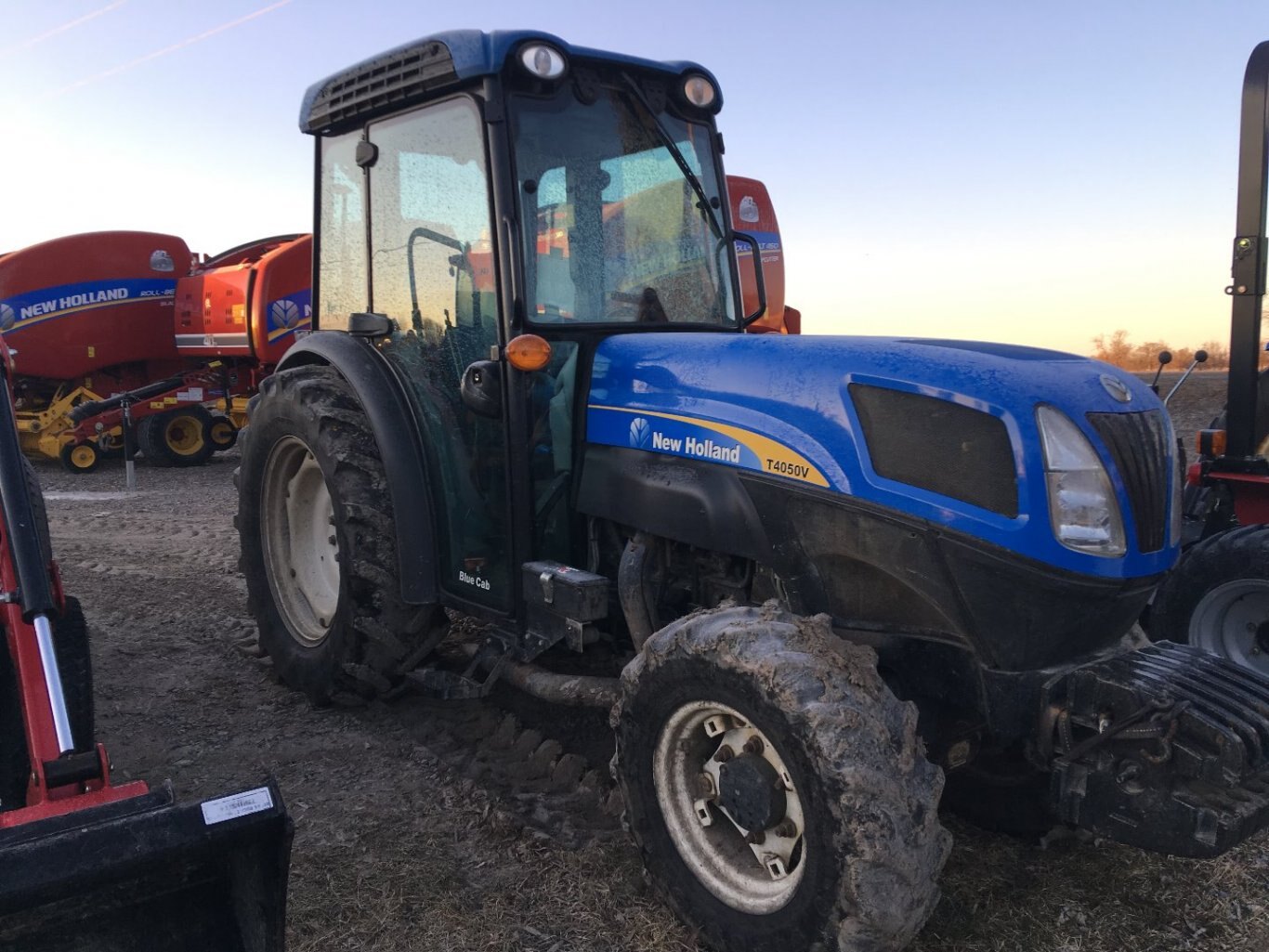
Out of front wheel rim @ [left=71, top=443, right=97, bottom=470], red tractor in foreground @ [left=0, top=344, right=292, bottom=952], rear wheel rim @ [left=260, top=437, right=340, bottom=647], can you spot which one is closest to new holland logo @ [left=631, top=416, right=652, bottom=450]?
red tractor in foreground @ [left=0, top=344, right=292, bottom=952]

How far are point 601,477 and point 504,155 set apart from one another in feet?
3.40

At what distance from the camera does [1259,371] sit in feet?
14.4

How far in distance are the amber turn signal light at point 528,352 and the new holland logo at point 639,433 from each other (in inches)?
12.9

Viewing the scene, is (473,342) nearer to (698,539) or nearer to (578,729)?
(698,539)

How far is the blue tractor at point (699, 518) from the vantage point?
223cm

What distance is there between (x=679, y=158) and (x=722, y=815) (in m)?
2.19

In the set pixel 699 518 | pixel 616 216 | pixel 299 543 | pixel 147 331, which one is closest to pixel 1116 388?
pixel 699 518

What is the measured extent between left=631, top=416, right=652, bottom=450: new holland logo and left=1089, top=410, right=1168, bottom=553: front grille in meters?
1.23

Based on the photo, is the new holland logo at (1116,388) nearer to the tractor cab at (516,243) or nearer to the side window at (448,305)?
the tractor cab at (516,243)

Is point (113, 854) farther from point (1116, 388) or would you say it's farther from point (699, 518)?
point (1116, 388)

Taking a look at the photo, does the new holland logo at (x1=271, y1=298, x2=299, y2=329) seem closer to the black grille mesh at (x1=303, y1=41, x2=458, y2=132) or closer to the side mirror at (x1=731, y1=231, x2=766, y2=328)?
the black grille mesh at (x1=303, y1=41, x2=458, y2=132)

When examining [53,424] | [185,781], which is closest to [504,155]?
[185,781]

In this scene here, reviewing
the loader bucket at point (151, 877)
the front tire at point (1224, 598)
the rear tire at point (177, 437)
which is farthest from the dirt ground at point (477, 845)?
the rear tire at point (177, 437)

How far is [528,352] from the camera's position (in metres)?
3.00
